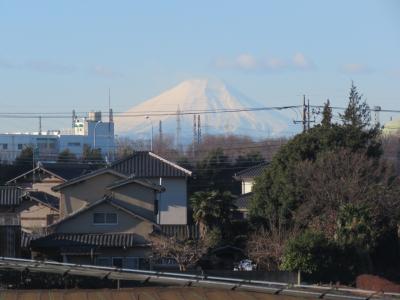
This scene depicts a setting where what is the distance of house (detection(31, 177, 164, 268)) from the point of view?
3534 cm

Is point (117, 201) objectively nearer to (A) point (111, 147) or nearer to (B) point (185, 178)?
(B) point (185, 178)

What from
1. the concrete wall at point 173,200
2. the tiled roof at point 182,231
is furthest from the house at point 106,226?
the concrete wall at point 173,200

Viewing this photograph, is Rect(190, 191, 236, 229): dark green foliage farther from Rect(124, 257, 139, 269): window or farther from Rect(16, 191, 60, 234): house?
Rect(16, 191, 60, 234): house

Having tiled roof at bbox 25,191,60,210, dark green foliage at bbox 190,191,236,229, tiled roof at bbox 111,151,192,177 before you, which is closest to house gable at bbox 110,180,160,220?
dark green foliage at bbox 190,191,236,229

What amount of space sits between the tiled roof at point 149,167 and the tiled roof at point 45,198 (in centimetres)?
398

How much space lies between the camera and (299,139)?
40.6 meters

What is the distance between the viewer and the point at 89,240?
36.4 metres

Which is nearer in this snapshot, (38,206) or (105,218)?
(105,218)

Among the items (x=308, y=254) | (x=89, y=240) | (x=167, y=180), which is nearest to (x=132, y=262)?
(x=89, y=240)

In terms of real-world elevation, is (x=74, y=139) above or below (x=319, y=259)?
above

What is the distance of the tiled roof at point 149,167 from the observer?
164ft

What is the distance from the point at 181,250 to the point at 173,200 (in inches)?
638

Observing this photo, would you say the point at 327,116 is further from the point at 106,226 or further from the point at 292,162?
the point at 106,226

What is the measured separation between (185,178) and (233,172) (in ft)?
58.9
